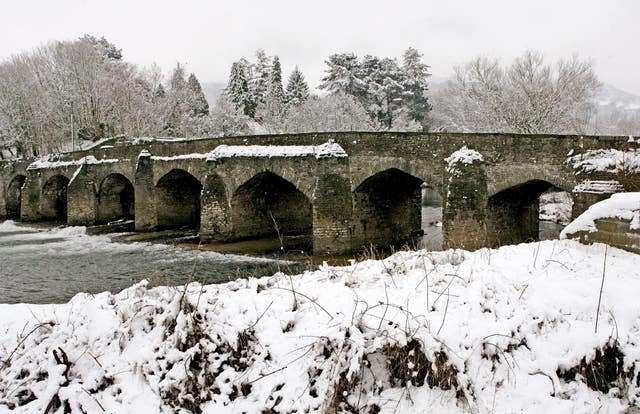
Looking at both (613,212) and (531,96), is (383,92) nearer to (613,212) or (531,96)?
(531,96)

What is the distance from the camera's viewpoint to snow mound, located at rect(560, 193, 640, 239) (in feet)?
16.5

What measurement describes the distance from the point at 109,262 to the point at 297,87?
40918 mm

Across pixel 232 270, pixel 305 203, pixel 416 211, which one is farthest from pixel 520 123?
pixel 232 270

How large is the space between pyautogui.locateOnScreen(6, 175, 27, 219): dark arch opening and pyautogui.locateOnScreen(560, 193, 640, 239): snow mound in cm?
3828

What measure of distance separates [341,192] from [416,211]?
563 centimetres

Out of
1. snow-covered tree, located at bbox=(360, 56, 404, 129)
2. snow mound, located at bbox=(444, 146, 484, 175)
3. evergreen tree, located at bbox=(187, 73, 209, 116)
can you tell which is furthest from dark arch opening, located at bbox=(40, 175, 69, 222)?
snow mound, located at bbox=(444, 146, 484, 175)

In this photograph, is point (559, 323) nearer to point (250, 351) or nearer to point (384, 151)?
point (250, 351)

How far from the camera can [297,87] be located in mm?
53375

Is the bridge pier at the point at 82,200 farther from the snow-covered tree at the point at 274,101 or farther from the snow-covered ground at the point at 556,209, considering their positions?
the snow-covered ground at the point at 556,209

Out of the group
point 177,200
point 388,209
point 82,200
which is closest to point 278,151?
point 388,209

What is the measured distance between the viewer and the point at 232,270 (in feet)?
47.3

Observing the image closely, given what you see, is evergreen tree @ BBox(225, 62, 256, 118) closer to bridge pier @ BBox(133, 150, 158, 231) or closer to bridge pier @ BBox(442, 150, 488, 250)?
bridge pier @ BBox(133, 150, 158, 231)

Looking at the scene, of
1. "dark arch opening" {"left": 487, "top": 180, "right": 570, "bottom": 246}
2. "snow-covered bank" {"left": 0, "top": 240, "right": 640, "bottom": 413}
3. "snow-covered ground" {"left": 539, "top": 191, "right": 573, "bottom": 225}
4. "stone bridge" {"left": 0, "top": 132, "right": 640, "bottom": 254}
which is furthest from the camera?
"snow-covered ground" {"left": 539, "top": 191, "right": 573, "bottom": 225}

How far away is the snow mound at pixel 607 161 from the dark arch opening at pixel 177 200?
17.0 metres
